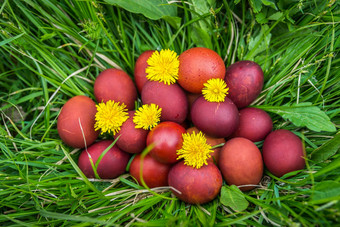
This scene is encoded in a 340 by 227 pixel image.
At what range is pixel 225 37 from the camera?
1.96m

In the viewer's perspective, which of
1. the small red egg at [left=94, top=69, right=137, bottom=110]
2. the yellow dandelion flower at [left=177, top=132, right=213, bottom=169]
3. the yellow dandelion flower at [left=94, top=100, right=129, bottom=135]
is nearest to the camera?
the yellow dandelion flower at [left=177, top=132, right=213, bottom=169]

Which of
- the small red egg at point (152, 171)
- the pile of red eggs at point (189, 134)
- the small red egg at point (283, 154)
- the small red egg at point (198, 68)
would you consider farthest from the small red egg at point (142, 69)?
the small red egg at point (283, 154)

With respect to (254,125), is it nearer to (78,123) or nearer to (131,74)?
(131,74)

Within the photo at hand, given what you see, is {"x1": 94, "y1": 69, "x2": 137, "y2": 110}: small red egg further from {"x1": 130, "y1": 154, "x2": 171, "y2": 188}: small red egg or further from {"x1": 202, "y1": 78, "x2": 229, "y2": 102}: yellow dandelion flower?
{"x1": 202, "y1": 78, "x2": 229, "y2": 102}: yellow dandelion flower

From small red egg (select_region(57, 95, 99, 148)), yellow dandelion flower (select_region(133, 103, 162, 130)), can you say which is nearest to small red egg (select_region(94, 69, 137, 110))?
small red egg (select_region(57, 95, 99, 148))

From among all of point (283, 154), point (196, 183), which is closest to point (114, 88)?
point (196, 183)

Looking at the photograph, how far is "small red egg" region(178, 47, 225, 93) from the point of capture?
5.03 feet

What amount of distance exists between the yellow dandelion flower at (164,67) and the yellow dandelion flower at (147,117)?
0.59 ft

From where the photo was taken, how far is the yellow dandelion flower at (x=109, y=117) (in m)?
1.53

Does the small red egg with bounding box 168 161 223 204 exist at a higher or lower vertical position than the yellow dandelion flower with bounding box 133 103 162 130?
lower

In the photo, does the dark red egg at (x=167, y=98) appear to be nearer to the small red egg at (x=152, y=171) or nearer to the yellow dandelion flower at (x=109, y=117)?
the yellow dandelion flower at (x=109, y=117)

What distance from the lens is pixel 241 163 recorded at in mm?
1450

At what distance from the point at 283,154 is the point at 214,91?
54 centimetres

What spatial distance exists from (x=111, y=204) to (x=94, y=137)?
1.47 feet
